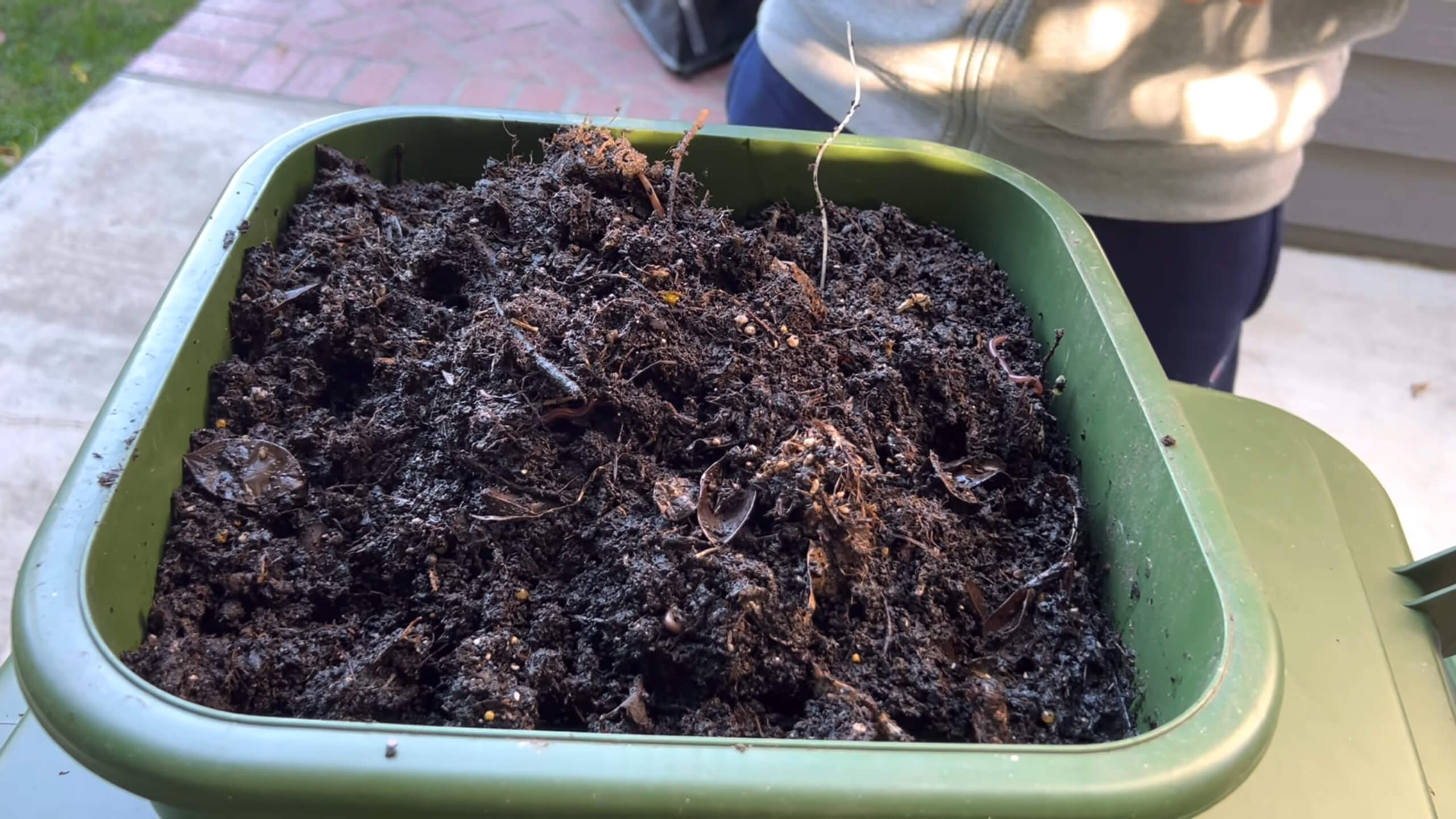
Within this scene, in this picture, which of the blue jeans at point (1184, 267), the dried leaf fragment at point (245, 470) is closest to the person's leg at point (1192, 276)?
the blue jeans at point (1184, 267)

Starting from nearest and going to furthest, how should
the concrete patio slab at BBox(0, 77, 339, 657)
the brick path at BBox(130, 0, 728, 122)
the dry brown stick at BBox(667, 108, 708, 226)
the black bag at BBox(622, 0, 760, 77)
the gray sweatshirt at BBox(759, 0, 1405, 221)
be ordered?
the dry brown stick at BBox(667, 108, 708, 226) → the gray sweatshirt at BBox(759, 0, 1405, 221) → the concrete patio slab at BBox(0, 77, 339, 657) → the brick path at BBox(130, 0, 728, 122) → the black bag at BBox(622, 0, 760, 77)

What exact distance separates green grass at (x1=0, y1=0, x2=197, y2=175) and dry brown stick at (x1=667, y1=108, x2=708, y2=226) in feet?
Answer: 7.89

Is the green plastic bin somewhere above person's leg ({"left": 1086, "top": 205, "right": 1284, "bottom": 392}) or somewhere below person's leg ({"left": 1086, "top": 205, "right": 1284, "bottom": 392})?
above

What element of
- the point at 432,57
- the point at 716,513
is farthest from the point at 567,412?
the point at 432,57

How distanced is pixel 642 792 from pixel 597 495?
262 millimetres

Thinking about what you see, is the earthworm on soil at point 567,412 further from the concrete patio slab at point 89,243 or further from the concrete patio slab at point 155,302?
the concrete patio slab at point 155,302

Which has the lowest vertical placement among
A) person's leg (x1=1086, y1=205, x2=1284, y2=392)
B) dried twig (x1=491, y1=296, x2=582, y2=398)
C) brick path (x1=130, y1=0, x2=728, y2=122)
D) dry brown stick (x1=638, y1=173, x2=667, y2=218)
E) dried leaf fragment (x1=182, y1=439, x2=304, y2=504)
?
brick path (x1=130, y1=0, x2=728, y2=122)

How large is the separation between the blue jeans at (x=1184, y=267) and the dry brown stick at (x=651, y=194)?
0.43 m

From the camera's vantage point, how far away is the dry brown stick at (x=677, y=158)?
0.87 m

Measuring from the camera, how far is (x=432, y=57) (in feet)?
9.77

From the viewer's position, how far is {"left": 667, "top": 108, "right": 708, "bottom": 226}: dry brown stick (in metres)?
0.87

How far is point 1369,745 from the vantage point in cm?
74

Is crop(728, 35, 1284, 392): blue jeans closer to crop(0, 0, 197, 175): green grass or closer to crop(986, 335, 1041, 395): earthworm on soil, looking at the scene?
crop(986, 335, 1041, 395): earthworm on soil

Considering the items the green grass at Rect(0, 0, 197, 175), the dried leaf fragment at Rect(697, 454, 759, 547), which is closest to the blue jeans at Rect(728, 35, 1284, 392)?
the dried leaf fragment at Rect(697, 454, 759, 547)
